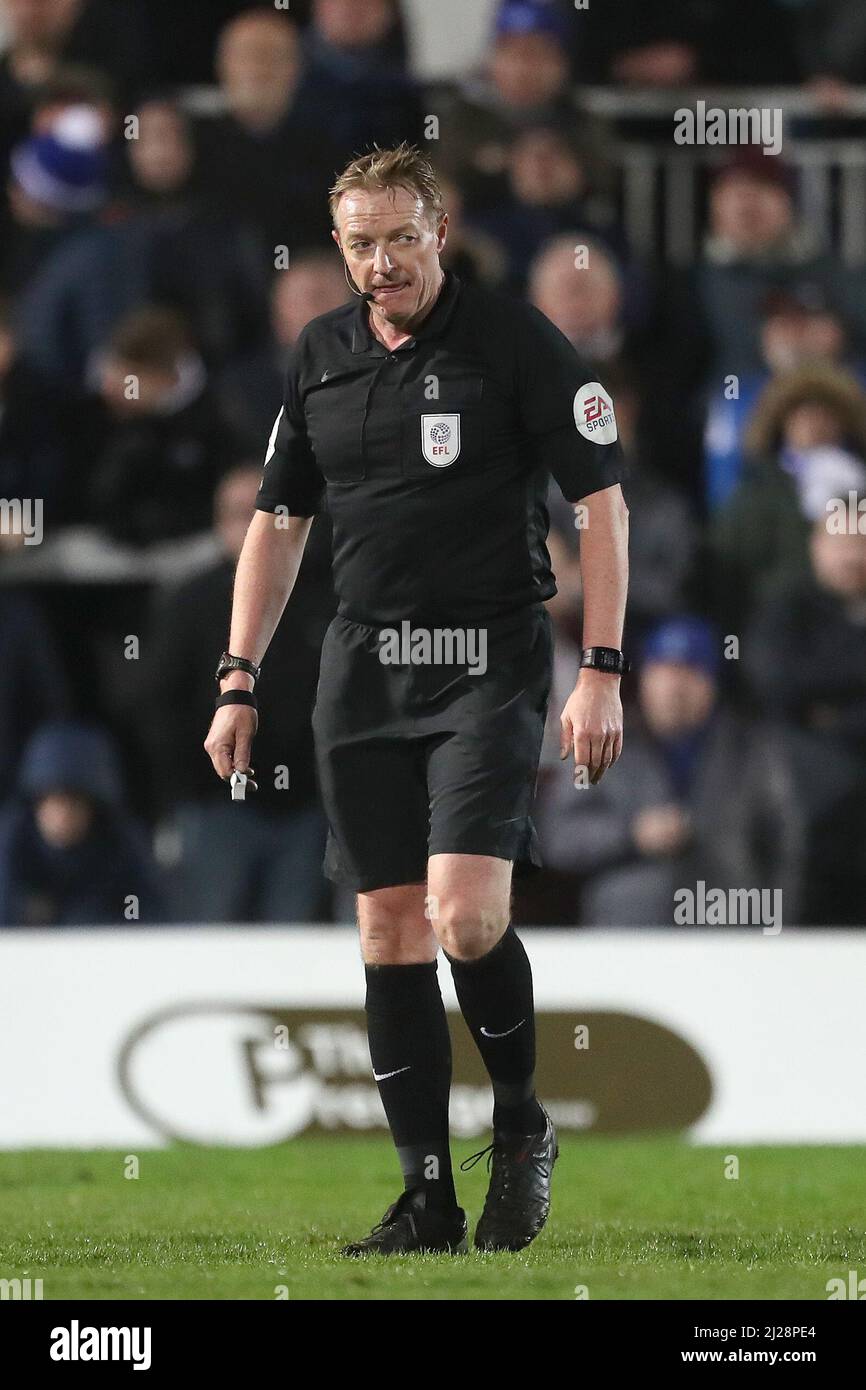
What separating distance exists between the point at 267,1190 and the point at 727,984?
162cm

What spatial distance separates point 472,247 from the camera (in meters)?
7.24

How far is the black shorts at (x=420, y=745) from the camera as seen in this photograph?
411 cm

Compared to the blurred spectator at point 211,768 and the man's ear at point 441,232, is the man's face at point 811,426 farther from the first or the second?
the man's ear at point 441,232

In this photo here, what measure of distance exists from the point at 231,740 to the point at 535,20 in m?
4.15

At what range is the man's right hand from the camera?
4289 millimetres

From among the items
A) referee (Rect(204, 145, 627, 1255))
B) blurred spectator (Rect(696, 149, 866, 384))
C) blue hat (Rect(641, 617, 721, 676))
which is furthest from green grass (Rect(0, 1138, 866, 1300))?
blurred spectator (Rect(696, 149, 866, 384))

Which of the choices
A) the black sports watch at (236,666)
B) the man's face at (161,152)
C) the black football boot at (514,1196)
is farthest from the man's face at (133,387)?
the black football boot at (514,1196)

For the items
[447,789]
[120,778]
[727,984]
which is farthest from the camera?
[120,778]

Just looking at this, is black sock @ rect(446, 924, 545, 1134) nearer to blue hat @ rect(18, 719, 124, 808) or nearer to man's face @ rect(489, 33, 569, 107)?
blue hat @ rect(18, 719, 124, 808)

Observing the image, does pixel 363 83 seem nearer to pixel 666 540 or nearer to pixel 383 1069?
pixel 666 540

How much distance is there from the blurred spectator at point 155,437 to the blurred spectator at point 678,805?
1521 mm

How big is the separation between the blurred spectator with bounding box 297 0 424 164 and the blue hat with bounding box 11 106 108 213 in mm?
747

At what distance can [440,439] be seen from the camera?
4.19 metres
